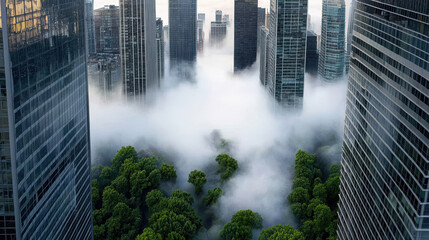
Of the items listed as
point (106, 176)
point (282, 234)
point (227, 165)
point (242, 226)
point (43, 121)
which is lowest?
point (242, 226)

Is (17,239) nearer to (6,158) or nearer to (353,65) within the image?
(6,158)

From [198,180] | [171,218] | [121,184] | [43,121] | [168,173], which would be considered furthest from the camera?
[168,173]

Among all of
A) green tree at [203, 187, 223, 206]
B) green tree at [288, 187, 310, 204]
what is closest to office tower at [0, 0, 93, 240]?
green tree at [203, 187, 223, 206]

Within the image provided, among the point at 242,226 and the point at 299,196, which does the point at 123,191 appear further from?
the point at 299,196

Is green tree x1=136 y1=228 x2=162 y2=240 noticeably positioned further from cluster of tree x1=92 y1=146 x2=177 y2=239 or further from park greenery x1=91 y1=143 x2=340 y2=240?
cluster of tree x1=92 y1=146 x2=177 y2=239

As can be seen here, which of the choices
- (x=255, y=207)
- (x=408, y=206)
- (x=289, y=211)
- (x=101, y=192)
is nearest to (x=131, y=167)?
(x=101, y=192)

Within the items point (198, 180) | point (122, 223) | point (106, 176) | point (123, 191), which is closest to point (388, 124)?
point (122, 223)

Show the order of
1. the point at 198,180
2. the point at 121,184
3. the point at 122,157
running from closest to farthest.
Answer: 1. the point at 121,184
2. the point at 198,180
3. the point at 122,157

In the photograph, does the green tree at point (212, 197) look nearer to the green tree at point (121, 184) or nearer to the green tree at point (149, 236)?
the green tree at point (121, 184)

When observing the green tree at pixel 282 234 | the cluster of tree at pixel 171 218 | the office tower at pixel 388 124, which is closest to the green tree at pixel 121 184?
the cluster of tree at pixel 171 218
